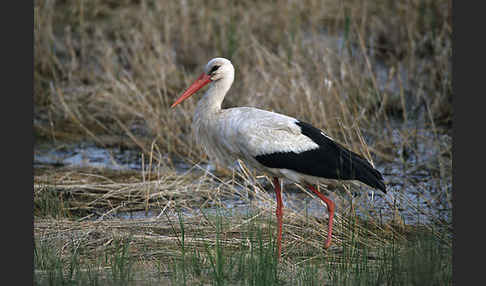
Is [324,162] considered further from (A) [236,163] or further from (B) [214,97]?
(A) [236,163]

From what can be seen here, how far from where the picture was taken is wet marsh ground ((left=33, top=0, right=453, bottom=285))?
168 inches

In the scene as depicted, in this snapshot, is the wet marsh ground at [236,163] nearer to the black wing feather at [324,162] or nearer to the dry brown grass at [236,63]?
the dry brown grass at [236,63]

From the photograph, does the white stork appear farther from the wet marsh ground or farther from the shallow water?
the shallow water

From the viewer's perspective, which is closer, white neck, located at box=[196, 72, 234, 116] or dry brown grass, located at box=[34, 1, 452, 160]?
white neck, located at box=[196, 72, 234, 116]

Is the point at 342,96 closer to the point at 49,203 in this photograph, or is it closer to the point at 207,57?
the point at 207,57

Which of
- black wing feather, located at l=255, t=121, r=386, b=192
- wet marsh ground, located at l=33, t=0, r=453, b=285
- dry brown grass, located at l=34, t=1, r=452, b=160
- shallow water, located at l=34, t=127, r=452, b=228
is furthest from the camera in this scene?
dry brown grass, located at l=34, t=1, r=452, b=160

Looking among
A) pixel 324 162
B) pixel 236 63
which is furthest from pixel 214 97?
pixel 236 63

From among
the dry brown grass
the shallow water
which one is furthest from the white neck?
the dry brown grass


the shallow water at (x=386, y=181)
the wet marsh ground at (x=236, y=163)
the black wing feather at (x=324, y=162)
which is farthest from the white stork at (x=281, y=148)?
the shallow water at (x=386, y=181)

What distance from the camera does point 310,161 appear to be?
4723mm

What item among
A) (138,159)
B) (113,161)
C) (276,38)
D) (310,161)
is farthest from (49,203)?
(276,38)

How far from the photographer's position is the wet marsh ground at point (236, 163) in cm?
426

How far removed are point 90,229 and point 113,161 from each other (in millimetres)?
1527

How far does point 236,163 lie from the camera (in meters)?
6.31
